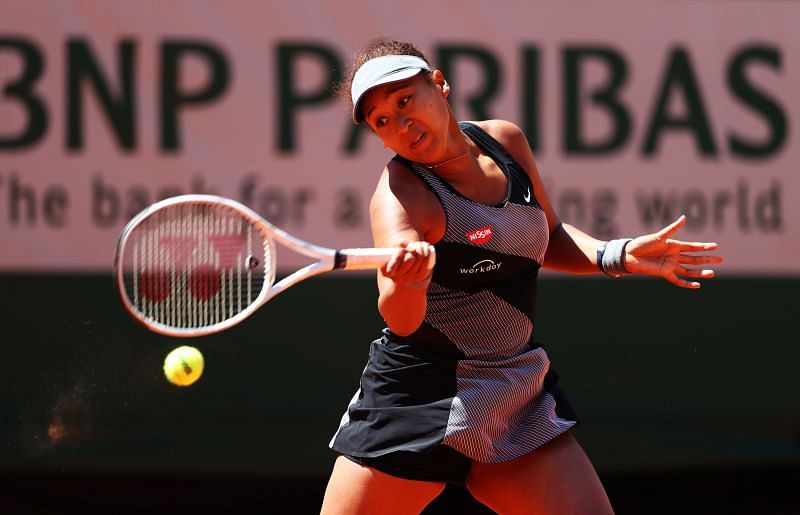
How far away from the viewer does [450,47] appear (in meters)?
4.80

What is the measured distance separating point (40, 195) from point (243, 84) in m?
0.88

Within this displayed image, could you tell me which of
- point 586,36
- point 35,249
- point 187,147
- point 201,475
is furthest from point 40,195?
point 586,36

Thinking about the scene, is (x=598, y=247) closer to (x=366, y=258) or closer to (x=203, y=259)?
(x=366, y=258)

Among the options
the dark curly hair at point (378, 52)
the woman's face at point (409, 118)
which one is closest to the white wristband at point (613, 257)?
the woman's face at point (409, 118)

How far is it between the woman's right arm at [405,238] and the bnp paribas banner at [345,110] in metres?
1.97

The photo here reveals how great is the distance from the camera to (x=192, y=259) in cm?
264

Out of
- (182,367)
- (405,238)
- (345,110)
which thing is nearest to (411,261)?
(405,238)

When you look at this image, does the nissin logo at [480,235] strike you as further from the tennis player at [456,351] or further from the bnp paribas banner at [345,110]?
the bnp paribas banner at [345,110]

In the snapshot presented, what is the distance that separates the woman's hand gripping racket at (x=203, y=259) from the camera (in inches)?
98.3

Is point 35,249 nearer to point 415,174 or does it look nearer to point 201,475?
point 201,475

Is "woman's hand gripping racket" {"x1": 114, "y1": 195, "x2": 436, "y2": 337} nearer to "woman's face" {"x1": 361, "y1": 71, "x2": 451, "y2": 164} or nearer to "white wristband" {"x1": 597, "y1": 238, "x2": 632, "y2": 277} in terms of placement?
"woman's face" {"x1": 361, "y1": 71, "x2": 451, "y2": 164}

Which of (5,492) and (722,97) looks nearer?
(5,492)

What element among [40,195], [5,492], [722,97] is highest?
[722,97]

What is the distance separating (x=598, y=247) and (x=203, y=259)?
94 centimetres
